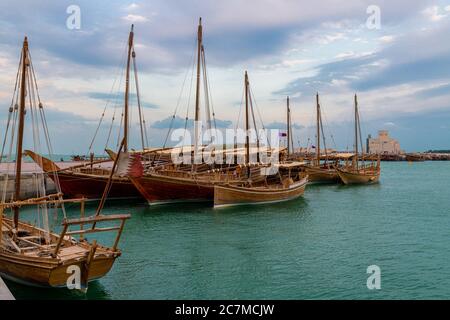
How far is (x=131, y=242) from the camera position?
83.8 ft

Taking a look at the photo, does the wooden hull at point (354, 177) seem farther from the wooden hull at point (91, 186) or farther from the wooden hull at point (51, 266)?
the wooden hull at point (51, 266)

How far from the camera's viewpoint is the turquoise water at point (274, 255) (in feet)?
55.2

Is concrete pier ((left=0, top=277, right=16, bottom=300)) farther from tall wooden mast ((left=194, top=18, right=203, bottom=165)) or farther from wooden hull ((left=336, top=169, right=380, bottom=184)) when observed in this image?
wooden hull ((left=336, top=169, right=380, bottom=184))

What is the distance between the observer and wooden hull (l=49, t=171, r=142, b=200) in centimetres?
4469

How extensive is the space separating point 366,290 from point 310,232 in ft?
38.9

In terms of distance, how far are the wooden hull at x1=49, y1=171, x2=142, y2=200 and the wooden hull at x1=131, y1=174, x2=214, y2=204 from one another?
19.1 ft

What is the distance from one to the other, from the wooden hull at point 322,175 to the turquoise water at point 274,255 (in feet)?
110

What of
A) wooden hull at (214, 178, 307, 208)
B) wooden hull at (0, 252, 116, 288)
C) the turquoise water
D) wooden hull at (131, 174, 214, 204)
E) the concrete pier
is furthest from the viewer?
wooden hull at (131, 174, 214, 204)

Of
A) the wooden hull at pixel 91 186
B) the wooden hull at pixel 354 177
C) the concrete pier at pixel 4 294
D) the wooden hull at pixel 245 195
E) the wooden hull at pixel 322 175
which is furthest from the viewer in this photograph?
the wooden hull at pixel 322 175

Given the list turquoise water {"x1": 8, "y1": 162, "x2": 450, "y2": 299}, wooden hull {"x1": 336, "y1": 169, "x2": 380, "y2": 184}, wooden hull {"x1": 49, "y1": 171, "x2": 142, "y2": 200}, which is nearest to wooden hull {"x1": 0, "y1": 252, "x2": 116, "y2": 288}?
turquoise water {"x1": 8, "y1": 162, "x2": 450, "y2": 299}

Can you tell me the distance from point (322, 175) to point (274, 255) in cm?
5279

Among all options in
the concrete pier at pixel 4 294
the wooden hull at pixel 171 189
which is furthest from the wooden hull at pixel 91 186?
the concrete pier at pixel 4 294

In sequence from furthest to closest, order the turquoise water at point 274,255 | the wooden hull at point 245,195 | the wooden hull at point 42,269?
the wooden hull at point 245,195 → the turquoise water at point 274,255 → the wooden hull at point 42,269
